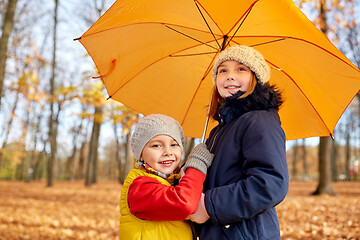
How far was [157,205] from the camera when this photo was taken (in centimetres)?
171

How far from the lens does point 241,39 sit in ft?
8.54

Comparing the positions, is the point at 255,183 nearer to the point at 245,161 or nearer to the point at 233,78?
the point at 245,161

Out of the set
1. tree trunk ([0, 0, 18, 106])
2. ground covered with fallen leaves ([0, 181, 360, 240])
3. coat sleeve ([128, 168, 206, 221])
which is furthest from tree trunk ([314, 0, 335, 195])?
coat sleeve ([128, 168, 206, 221])

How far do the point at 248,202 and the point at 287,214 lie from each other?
6.20 meters

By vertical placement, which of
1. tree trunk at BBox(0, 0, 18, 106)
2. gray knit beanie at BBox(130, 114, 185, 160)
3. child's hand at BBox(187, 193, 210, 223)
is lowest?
child's hand at BBox(187, 193, 210, 223)

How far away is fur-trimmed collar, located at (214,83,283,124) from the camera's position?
1.89 metres

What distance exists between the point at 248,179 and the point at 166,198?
1.50 feet

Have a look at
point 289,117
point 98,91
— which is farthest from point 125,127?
point 289,117

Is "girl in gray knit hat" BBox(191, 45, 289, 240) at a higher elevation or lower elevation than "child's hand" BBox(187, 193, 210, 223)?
higher

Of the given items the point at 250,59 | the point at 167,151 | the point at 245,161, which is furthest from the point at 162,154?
the point at 250,59

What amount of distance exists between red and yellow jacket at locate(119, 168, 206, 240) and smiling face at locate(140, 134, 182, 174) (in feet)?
0.30

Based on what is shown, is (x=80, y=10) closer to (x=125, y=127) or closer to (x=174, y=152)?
(x=125, y=127)

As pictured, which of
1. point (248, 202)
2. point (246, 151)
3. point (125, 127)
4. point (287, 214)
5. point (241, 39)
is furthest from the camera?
point (125, 127)

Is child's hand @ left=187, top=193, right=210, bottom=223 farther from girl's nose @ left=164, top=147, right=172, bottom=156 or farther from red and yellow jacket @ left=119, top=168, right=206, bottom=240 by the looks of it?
girl's nose @ left=164, top=147, right=172, bottom=156
